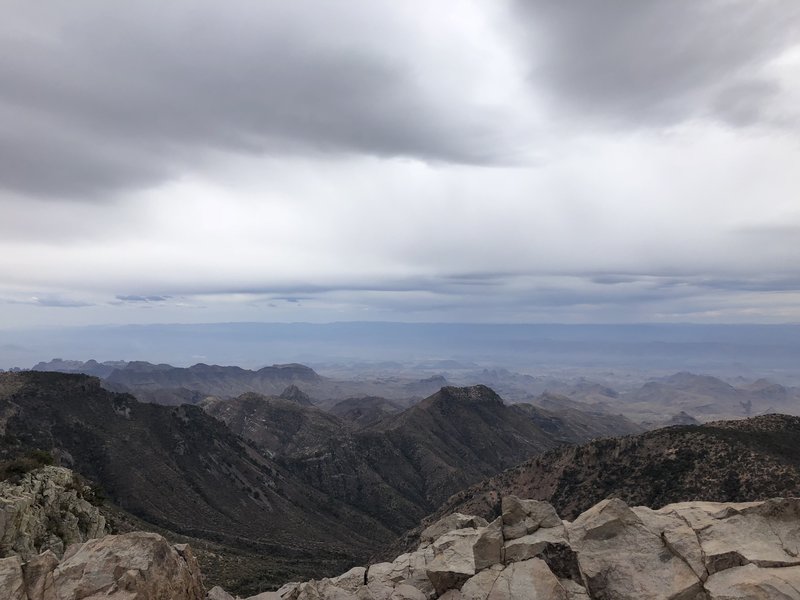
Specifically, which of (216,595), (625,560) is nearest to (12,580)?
(216,595)

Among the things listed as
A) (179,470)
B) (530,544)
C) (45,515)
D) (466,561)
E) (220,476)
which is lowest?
(220,476)

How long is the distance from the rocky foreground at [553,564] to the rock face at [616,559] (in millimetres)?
52

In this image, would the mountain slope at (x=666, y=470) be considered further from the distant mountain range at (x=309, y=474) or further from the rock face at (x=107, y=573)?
the rock face at (x=107, y=573)

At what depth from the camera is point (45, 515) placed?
43.2m

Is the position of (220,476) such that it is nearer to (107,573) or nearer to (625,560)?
(107,573)

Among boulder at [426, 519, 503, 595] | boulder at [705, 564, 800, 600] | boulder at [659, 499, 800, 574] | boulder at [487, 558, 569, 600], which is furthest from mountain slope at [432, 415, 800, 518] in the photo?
boulder at [487, 558, 569, 600]

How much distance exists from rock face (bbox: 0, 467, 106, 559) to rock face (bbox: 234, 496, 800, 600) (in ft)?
67.0

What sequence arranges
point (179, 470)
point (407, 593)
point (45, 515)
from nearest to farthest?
1. point (407, 593)
2. point (45, 515)
3. point (179, 470)

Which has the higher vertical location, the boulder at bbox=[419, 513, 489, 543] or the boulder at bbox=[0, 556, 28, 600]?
the boulder at bbox=[0, 556, 28, 600]

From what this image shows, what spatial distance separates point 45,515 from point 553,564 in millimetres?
42874

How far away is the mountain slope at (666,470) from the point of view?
71.4 m

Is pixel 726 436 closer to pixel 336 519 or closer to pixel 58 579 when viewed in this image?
pixel 58 579

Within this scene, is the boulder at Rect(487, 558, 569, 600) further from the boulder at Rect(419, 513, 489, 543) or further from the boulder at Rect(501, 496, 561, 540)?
the boulder at Rect(419, 513, 489, 543)

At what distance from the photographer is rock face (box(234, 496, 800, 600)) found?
22.5m
